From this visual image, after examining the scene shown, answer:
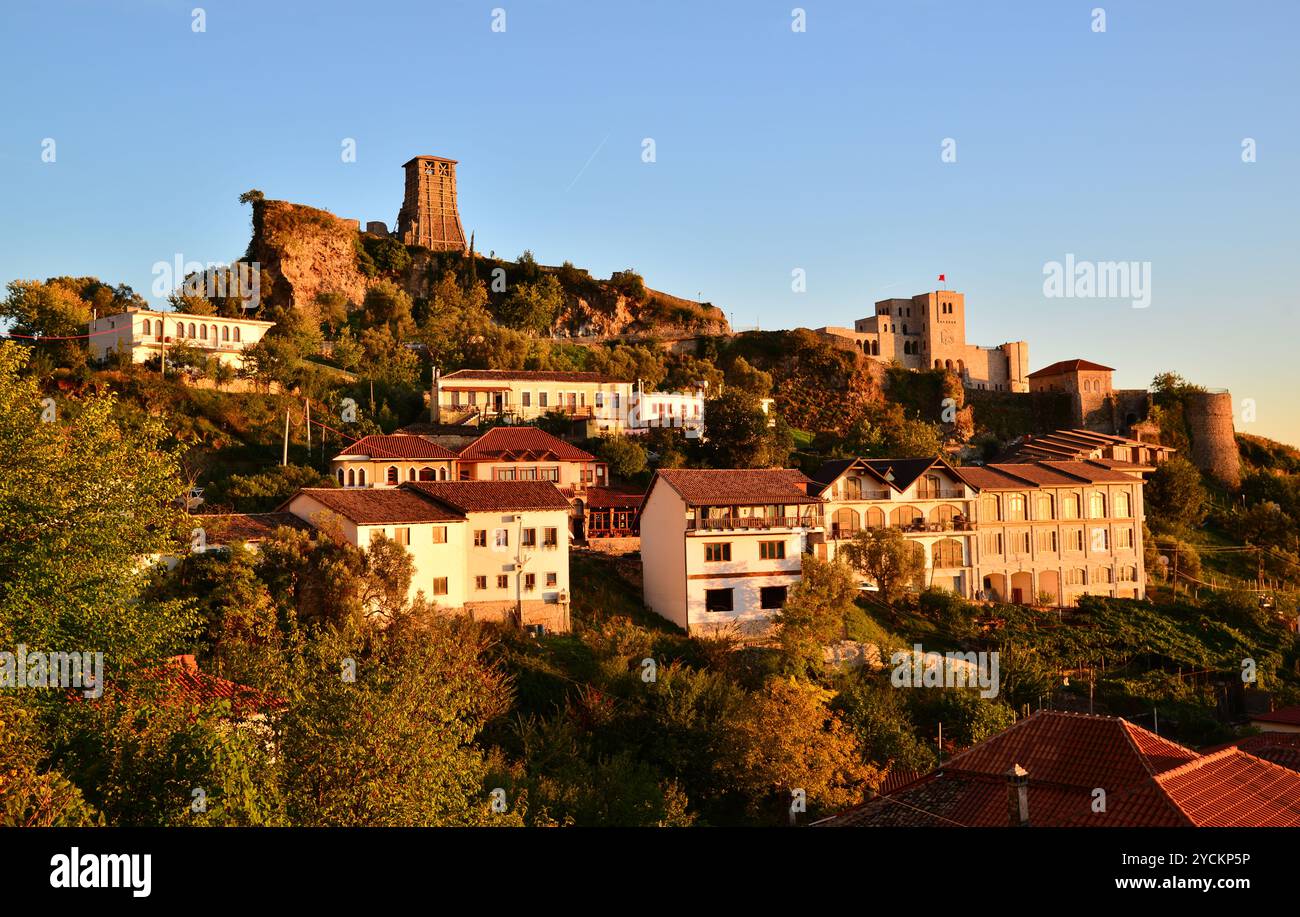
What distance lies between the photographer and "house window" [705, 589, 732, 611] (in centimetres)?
3853

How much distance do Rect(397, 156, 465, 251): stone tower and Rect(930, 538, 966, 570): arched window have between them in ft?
205

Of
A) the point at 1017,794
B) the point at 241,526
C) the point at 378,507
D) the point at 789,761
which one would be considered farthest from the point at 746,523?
the point at 1017,794

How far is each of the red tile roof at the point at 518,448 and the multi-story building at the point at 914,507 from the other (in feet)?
41.0

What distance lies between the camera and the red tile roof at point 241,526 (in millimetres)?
31797

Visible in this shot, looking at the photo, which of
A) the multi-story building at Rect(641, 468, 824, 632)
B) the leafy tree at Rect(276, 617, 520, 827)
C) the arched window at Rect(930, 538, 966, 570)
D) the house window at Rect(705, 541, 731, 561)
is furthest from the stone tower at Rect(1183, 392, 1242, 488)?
the leafy tree at Rect(276, 617, 520, 827)

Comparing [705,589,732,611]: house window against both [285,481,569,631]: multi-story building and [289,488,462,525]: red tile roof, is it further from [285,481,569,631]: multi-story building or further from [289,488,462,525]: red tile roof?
[289,488,462,525]: red tile roof

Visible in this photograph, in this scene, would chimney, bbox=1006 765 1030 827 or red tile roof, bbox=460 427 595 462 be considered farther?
red tile roof, bbox=460 427 595 462

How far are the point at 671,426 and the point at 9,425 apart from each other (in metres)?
44.5

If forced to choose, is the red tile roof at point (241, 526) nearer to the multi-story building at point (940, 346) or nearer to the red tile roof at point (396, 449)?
the red tile roof at point (396, 449)

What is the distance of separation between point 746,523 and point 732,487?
5.77 feet

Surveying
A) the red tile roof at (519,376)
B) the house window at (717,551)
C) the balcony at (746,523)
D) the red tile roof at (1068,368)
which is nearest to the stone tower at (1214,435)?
the red tile roof at (1068,368)

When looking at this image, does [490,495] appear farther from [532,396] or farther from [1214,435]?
[1214,435]
